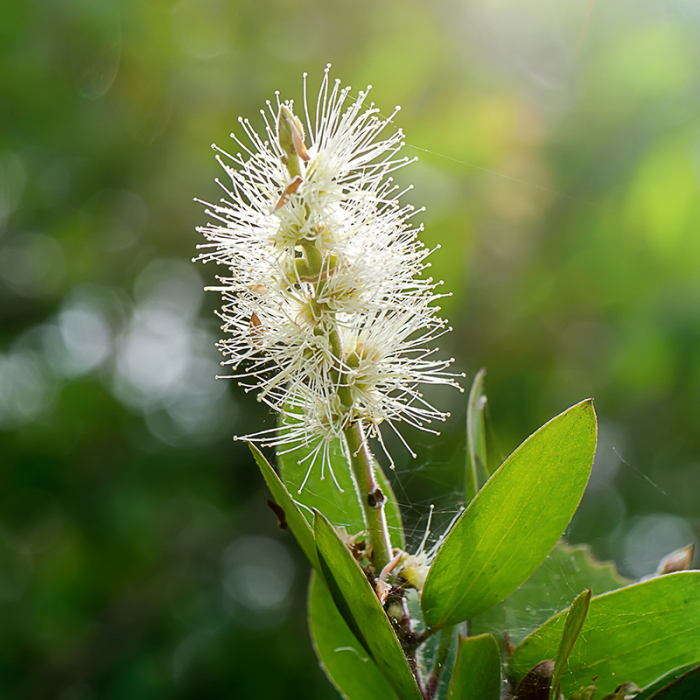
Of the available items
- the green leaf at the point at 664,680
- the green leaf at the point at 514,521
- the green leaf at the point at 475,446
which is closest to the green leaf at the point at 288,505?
the green leaf at the point at 514,521

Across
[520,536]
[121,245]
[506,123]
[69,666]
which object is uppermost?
[121,245]

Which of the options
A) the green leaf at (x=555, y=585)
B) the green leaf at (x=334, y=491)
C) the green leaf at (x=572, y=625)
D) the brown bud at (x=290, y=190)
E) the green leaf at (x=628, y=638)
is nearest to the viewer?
the green leaf at (x=572, y=625)

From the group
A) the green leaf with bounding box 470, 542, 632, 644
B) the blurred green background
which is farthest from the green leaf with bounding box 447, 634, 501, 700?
the blurred green background

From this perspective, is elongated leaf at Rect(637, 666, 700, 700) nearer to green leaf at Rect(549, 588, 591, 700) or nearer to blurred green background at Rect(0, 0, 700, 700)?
green leaf at Rect(549, 588, 591, 700)

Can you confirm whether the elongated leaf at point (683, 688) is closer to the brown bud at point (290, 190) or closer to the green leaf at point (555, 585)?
the green leaf at point (555, 585)

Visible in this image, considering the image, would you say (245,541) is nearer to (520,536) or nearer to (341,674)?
(341,674)

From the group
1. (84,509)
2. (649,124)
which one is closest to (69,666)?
(84,509)
